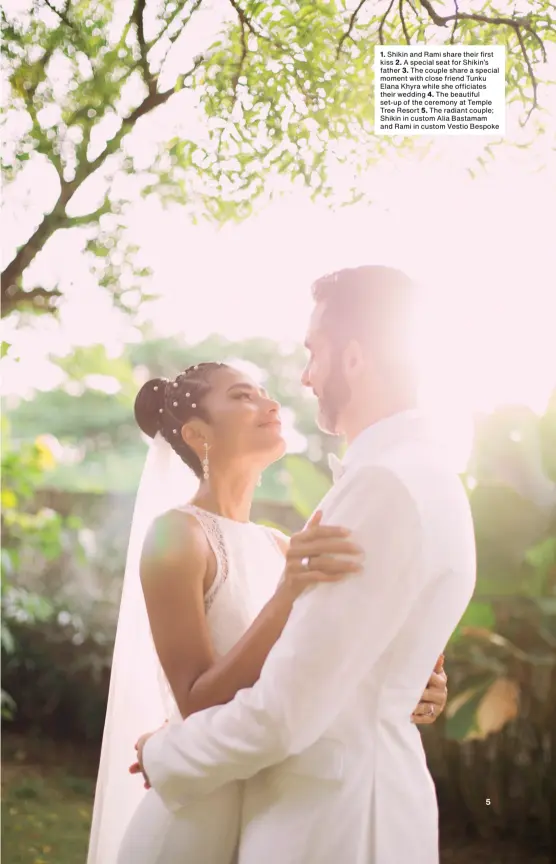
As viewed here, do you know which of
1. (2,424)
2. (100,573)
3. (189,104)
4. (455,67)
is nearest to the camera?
(455,67)

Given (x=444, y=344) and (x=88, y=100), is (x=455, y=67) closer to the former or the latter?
(x=444, y=344)

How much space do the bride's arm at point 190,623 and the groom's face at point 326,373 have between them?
27 centimetres

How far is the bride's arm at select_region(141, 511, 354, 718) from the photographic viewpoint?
135 cm

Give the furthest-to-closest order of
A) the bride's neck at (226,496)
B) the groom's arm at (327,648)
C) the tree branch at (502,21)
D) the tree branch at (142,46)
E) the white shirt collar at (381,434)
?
the tree branch at (142,46), the tree branch at (502,21), the bride's neck at (226,496), the white shirt collar at (381,434), the groom's arm at (327,648)

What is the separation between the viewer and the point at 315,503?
2.35 metres

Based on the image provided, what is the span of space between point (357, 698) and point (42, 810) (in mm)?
1399

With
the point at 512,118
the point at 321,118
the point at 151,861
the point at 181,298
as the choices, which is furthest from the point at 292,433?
the point at 151,861

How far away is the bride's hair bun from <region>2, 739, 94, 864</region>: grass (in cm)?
112

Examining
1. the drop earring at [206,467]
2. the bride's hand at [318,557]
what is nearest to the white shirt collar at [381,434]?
the bride's hand at [318,557]

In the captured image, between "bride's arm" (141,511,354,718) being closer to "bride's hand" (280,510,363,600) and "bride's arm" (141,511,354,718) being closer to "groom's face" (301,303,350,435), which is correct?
"bride's hand" (280,510,363,600)

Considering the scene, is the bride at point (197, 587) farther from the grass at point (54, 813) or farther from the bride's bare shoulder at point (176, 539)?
the grass at point (54, 813)

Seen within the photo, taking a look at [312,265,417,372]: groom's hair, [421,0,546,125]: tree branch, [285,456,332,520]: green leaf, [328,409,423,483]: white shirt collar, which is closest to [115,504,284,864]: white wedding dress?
[328,409,423,483]: white shirt collar

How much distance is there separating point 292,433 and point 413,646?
98cm

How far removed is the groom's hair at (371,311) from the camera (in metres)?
1.42
